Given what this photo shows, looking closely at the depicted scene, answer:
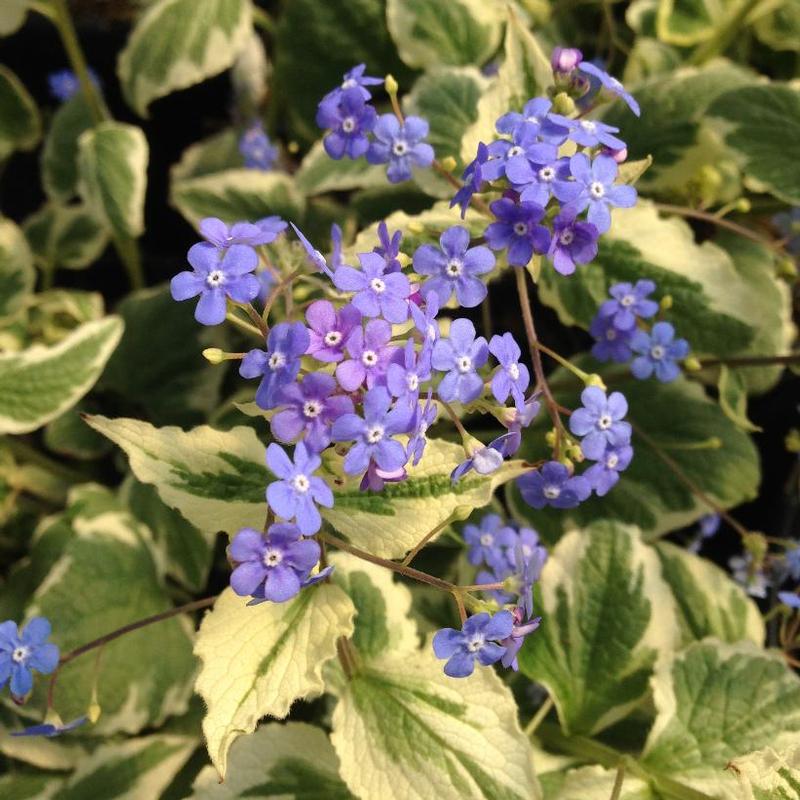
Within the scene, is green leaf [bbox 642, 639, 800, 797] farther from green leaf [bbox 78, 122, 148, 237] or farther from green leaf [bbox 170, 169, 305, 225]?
green leaf [bbox 78, 122, 148, 237]

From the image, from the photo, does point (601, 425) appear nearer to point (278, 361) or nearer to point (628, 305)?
point (628, 305)

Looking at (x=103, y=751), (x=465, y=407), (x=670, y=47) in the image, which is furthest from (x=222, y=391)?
(x=670, y=47)

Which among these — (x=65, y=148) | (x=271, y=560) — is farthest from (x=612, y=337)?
(x=65, y=148)

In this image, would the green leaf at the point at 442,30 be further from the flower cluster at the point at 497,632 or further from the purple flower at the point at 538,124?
the flower cluster at the point at 497,632

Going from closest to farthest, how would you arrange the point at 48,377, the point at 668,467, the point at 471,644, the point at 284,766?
the point at 471,644
the point at 284,766
the point at 48,377
the point at 668,467

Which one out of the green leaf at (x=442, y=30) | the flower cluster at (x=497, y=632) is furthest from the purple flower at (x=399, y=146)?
the green leaf at (x=442, y=30)

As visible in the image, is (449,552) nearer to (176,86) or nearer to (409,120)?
(409,120)

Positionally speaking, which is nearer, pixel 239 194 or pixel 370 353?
pixel 370 353
